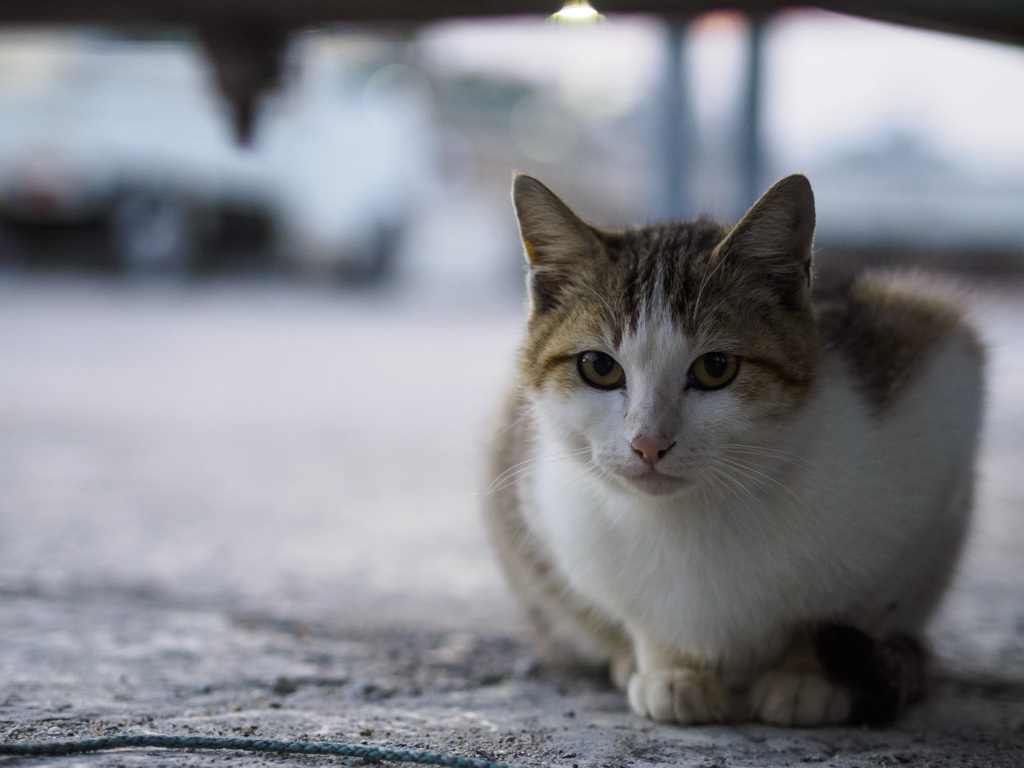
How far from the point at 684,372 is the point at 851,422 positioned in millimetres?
341

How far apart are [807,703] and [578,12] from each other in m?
1.38

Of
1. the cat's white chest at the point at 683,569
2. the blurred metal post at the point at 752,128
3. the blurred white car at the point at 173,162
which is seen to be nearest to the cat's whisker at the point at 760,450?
the cat's white chest at the point at 683,569

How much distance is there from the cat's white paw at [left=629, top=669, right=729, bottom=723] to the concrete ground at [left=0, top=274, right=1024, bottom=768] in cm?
3

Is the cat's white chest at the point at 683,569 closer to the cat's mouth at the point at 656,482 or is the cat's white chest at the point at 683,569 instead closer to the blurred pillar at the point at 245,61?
the cat's mouth at the point at 656,482

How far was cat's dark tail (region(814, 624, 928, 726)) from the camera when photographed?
156 centimetres

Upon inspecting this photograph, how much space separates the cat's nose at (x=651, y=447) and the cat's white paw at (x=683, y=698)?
1.53 ft

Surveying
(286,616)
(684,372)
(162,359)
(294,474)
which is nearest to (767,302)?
(684,372)

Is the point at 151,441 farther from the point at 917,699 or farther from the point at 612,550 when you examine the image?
the point at 917,699

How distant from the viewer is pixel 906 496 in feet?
5.40

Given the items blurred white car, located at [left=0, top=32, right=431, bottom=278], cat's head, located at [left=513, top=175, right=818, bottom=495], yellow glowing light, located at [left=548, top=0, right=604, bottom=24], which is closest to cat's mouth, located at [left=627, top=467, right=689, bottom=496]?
cat's head, located at [left=513, top=175, right=818, bottom=495]

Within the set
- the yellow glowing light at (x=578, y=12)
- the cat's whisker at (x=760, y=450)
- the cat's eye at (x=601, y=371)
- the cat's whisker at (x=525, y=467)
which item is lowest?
the cat's whisker at (x=525, y=467)

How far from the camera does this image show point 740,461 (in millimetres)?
1495

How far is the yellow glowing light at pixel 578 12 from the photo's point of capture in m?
1.88

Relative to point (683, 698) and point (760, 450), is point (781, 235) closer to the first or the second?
point (760, 450)
